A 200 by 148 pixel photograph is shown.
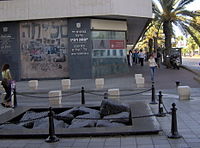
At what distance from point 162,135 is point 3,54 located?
66.7ft

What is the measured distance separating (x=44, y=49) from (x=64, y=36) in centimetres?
196

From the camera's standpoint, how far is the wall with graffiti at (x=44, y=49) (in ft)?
80.4

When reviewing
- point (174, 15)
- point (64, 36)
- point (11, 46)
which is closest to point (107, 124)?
point (64, 36)

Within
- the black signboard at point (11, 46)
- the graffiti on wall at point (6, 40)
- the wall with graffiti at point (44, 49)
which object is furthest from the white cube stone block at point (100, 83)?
the graffiti on wall at point (6, 40)

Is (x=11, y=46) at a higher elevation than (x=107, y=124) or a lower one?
higher

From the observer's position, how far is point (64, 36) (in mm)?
24406

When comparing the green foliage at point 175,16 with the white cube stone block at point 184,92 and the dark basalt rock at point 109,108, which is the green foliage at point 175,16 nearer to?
the white cube stone block at point 184,92

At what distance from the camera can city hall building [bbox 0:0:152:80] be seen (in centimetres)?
2348

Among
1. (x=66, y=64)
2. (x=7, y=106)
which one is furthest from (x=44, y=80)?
(x=7, y=106)

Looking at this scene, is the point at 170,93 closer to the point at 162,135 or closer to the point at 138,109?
the point at 138,109

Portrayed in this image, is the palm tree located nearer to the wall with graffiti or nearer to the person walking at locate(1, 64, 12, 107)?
the wall with graffiti

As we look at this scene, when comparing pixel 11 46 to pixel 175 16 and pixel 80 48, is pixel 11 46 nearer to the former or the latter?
pixel 80 48

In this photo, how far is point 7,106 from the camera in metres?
12.7

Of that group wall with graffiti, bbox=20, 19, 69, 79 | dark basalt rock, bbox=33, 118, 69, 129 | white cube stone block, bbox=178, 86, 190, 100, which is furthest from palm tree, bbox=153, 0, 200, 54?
dark basalt rock, bbox=33, 118, 69, 129
